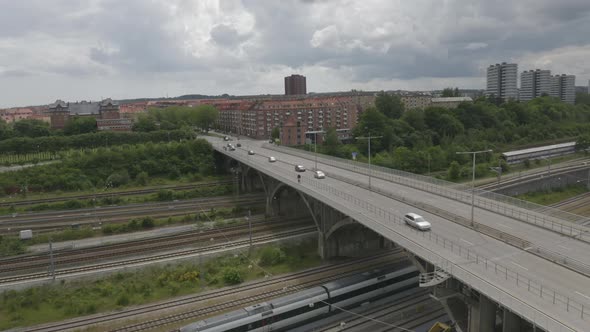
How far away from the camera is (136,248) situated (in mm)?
42156

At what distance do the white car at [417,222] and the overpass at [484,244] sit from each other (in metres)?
0.42

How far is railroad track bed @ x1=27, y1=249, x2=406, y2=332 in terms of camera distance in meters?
28.5

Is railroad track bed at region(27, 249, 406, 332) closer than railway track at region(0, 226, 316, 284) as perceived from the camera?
Yes

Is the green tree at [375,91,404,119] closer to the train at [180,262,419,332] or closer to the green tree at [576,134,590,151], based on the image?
the green tree at [576,134,590,151]

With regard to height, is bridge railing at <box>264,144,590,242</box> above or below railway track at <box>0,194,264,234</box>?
above

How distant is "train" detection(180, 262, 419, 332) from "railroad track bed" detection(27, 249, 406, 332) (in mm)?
3562

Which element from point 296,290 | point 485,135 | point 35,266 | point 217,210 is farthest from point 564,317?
point 485,135

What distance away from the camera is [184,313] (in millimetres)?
29578

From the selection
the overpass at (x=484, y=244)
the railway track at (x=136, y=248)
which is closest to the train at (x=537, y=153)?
the overpass at (x=484, y=244)

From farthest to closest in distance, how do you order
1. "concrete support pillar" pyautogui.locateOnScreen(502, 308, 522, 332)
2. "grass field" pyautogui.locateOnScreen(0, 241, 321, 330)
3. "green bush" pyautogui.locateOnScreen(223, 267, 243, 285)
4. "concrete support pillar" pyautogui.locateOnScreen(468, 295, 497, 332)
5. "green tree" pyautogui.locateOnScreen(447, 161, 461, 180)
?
"green tree" pyautogui.locateOnScreen(447, 161, 461, 180), "green bush" pyautogui.locateOnScreen(223, 267, 243, 285), "grass field" pyautogui.locateOnScreen(0, 241, 321, 330), "concrete support pillar" pyautogui.locateOnScreen(468, 295, 497, 332), "concrete support pillar" pyautogui.locateOnScreen(502, 308, 522, 332)

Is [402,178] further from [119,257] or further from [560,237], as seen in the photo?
[119,257]

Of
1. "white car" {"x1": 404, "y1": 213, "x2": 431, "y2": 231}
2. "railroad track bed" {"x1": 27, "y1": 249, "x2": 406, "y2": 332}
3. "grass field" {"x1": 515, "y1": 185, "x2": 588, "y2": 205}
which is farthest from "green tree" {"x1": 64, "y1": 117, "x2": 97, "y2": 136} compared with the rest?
"grass field" {"x1": 515, "y1": 185, "x2": 588, "y2": 205}

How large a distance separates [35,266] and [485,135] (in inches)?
3745

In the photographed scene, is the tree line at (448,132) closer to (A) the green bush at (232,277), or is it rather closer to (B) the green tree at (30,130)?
(A) the green bush at (232,277)
